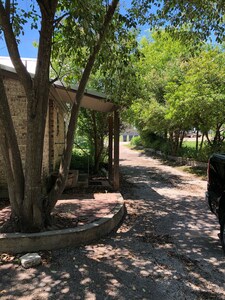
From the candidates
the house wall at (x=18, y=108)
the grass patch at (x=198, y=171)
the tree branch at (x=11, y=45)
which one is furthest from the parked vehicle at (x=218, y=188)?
the grass patch at (x=198, y=171)

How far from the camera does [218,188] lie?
221 inches

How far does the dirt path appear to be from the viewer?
387 centimetres

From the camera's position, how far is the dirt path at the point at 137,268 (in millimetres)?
3871

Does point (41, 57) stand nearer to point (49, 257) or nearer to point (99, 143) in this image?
point (49, 257)

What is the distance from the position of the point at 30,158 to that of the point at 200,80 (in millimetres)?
11311

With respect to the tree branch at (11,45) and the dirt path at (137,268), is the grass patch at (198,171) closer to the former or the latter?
the dirt path at (137,268)

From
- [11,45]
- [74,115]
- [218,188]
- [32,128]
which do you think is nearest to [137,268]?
[218,188]

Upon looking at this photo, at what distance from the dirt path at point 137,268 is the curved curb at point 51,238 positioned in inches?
8.0

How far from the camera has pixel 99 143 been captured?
1666cm

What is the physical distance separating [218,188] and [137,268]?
6.95ft

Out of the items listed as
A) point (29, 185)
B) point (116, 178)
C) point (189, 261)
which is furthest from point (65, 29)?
point (116, 178)

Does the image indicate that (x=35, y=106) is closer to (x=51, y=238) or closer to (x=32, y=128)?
(x=32, y=128)

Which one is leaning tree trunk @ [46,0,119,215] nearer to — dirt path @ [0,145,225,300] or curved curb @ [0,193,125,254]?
curved curb @ [0,193,125,254]

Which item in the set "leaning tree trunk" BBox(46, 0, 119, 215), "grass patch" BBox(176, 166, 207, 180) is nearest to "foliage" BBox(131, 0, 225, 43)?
"leaning tree trunk" BBox(46, 0, 119, 215)
